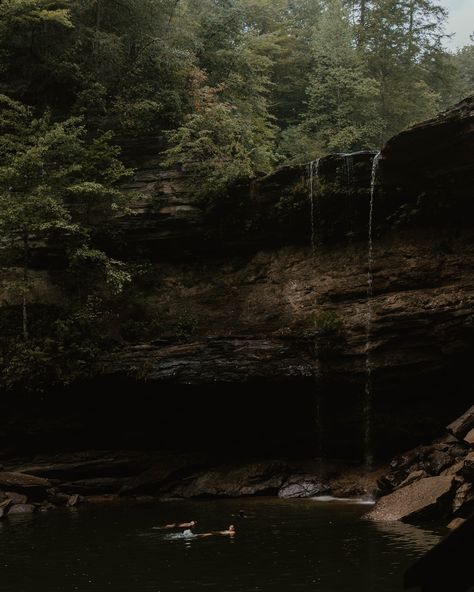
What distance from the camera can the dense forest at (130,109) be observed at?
62.8 feet

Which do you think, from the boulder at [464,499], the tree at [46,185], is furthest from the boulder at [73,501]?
the boulder at [464,499]

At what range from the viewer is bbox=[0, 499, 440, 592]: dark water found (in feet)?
29.3

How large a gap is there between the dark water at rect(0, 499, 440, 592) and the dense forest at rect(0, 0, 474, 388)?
6374 mm

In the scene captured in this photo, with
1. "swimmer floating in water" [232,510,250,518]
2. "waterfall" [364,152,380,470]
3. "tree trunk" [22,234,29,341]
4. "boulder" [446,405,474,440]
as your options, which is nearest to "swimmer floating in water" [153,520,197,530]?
"swimmer floating in water" [232,510,250,518]

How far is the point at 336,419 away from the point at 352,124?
1688cm

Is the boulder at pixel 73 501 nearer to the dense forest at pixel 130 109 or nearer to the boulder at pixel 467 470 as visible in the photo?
the dense forest at pixel 130 109

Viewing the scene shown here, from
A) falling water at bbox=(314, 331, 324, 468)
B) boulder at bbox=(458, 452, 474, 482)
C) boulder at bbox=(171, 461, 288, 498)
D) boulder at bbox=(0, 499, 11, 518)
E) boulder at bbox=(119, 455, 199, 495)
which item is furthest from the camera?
falling water at bbox=(314, 331, 324, 468)

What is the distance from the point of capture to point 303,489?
17.1 metres

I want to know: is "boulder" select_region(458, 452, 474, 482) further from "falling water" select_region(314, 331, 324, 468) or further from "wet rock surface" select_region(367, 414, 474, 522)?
"falling water" select_region(314, 331, 324, 468)

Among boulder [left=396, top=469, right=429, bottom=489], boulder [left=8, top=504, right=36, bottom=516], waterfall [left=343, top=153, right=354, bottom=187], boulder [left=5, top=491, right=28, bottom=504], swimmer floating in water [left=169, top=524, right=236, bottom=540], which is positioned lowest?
boulder [left=8, top=504, right=36, bottom=516]

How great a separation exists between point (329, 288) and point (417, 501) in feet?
27.1

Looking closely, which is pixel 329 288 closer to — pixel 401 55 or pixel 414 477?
pixel 414 477

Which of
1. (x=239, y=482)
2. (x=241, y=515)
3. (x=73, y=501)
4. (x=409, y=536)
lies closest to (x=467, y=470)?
(x=409, y=536)

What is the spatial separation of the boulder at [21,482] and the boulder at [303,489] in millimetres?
6688
